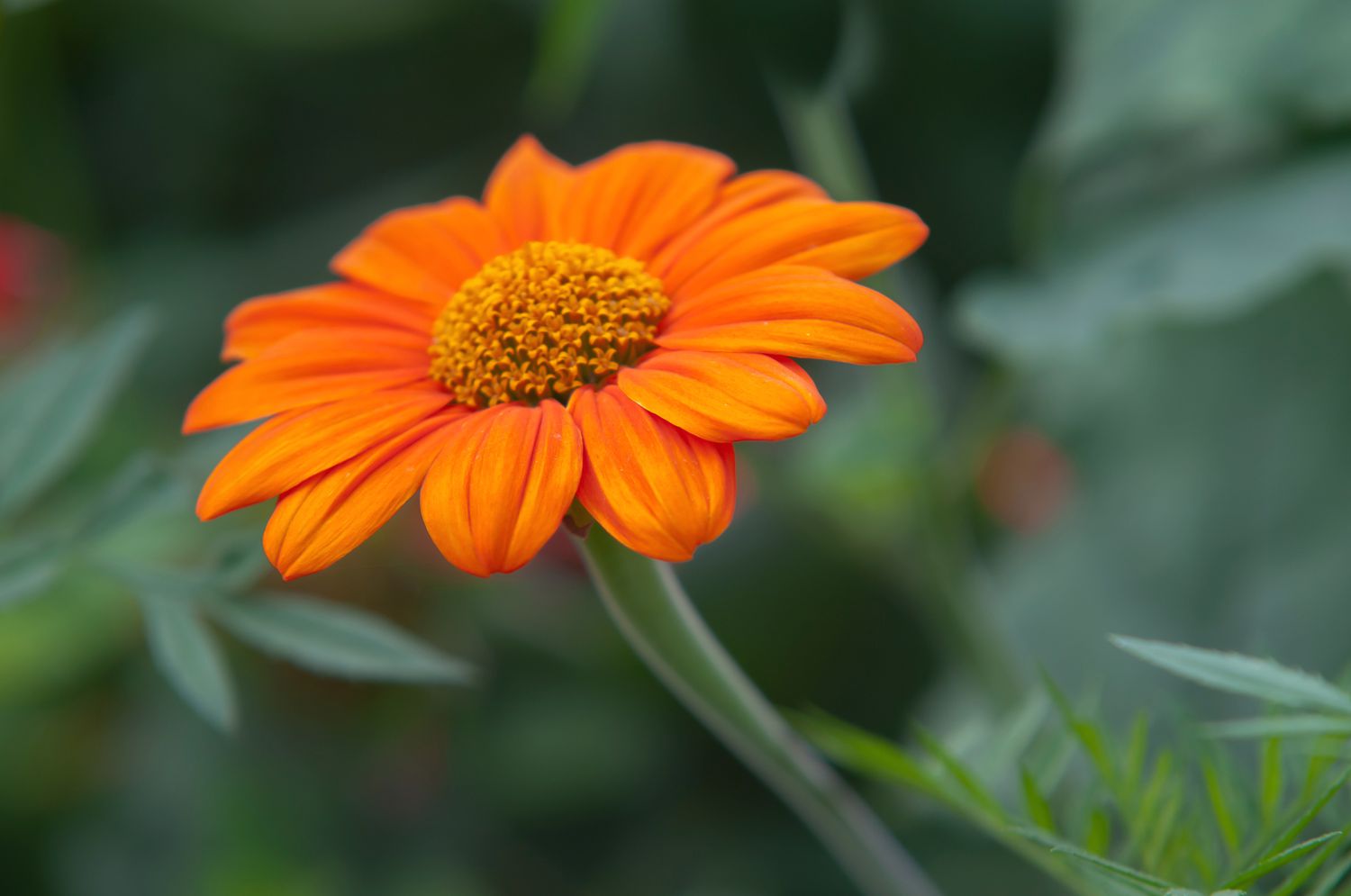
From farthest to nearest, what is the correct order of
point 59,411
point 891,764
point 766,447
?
point 766,447, point 59,411, point 891,764

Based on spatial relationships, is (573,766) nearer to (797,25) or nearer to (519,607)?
(519,607)

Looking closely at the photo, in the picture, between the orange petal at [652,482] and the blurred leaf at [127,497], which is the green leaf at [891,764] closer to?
the orange petal at [652,482]

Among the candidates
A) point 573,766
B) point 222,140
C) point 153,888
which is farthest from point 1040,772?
point 222,140

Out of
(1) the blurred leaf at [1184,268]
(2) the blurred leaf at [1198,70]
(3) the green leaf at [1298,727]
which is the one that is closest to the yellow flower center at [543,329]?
(3) the green leaf at [1298,727]

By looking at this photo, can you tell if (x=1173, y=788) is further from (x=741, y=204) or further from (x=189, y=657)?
(x=189, y=657)

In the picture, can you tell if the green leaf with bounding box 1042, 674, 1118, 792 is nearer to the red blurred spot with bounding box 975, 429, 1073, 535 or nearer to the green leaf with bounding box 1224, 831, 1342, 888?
the green leaf with bounding box 1224, 831, 1342, 888

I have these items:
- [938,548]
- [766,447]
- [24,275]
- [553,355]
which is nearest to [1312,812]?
[553,355]
